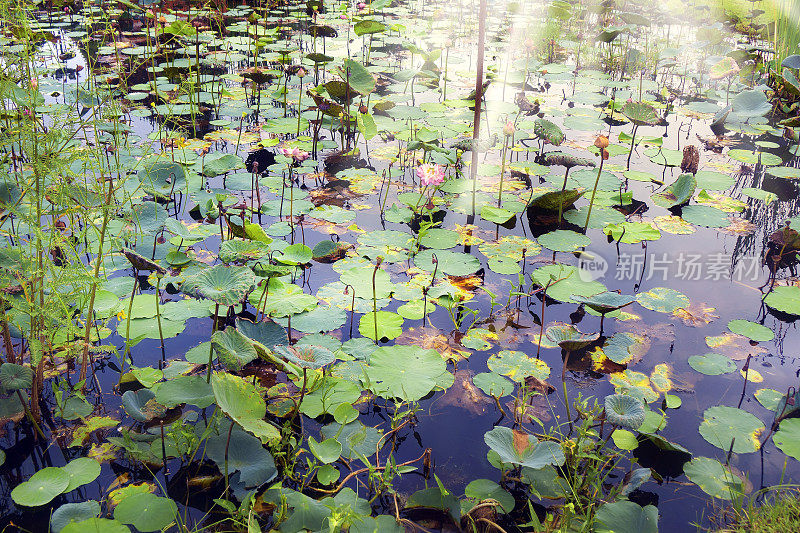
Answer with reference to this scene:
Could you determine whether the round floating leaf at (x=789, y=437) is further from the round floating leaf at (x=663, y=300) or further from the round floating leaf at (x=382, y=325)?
the round floating leaf at (x=382, y=325)

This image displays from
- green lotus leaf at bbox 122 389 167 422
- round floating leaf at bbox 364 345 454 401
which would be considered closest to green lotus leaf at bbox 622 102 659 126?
round floating leaf at bbox 364 345 454 401

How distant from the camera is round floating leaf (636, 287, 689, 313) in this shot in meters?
2.69

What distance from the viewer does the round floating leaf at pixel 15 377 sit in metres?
1.81

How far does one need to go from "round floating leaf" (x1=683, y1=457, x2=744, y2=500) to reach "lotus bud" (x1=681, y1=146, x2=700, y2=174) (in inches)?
107

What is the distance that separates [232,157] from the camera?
11.3 ft

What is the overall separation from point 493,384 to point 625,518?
70 centimetres

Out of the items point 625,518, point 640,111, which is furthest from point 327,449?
point 640,111

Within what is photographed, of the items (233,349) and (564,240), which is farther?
(564,240)

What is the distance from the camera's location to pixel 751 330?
8.34 feet

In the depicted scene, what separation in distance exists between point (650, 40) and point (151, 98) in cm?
602

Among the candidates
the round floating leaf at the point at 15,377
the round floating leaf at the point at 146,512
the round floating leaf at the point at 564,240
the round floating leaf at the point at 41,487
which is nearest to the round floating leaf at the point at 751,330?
the round floating leaf at the point at 564,240

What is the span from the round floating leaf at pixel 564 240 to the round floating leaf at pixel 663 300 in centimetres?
45

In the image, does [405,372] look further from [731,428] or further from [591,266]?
[591,266]

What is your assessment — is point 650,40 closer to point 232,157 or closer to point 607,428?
point 232,157
